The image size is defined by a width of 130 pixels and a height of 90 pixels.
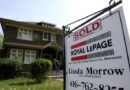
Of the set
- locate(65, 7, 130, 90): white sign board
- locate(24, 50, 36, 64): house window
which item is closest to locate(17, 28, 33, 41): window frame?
locate(24, 50, 36, 64): house window

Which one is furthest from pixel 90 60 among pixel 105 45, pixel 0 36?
pixel 0 36

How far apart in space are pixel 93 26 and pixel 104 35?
1.11ft

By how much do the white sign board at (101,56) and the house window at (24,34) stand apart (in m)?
18.9

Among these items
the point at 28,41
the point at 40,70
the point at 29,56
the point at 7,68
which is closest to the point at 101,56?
the point at 40,70

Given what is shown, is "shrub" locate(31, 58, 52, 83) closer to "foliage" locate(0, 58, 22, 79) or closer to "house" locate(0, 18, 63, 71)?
"foliage" locate(0, 58, 22, 79)

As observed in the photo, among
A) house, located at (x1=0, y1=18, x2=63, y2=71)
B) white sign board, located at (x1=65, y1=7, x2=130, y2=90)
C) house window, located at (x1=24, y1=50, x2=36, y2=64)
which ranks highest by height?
house, located at (x1=0, y1=18, x2=63, y2=71)

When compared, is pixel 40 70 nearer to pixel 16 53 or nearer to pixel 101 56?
pixel 16 53

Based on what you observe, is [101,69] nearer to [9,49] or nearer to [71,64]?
[71,64]

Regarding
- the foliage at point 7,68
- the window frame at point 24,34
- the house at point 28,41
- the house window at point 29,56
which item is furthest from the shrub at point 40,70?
the window frame at point 24,34

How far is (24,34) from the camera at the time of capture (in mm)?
21688

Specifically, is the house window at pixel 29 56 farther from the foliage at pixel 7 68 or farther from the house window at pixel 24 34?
the foliage at pixel 7 68

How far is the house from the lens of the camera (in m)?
20.2

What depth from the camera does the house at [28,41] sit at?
20156mm

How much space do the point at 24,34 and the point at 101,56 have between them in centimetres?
2019
